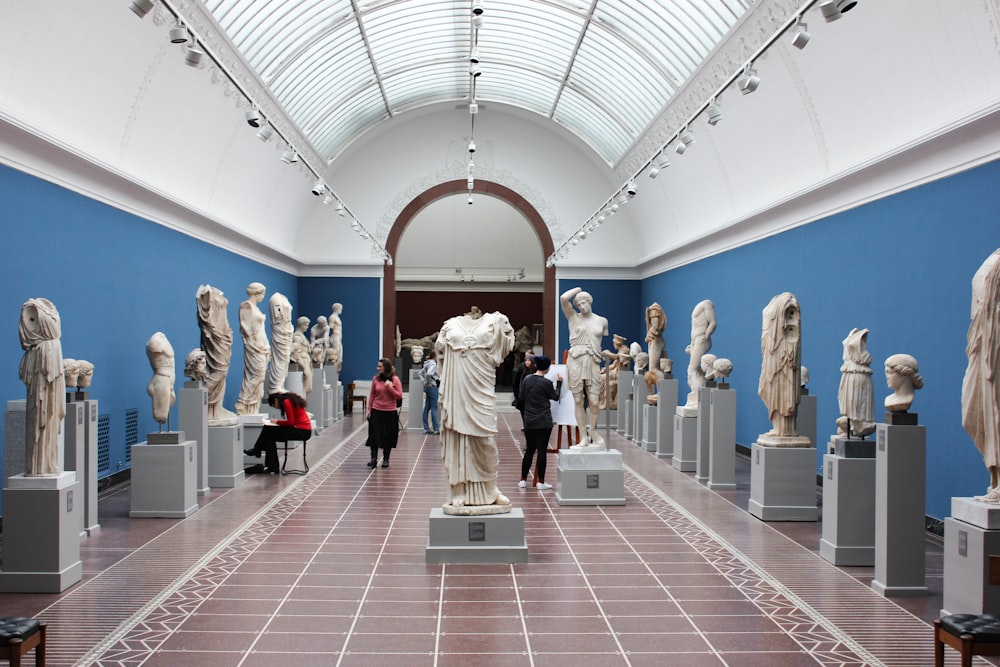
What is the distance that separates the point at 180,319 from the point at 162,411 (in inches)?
219

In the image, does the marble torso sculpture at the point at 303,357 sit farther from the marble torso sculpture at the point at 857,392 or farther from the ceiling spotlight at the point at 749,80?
the marble torso sculpture at the point at 857,392

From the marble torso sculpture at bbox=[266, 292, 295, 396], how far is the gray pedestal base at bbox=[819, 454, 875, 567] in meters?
11.2

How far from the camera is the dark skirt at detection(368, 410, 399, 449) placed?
14.2 m

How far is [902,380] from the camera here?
7383 millimetres

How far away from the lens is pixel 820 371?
13.2m

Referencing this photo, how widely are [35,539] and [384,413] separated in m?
7.43

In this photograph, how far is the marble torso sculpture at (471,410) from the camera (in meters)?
8.02

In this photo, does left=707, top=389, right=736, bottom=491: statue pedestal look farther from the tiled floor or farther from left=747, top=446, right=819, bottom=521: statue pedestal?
left=747, top=446, right=819, bottom=521: statue pedestal

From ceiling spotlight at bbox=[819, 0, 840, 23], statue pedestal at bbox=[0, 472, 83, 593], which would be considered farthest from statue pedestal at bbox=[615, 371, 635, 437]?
statue pedestal at bbox=[0, 472, 83, 593]

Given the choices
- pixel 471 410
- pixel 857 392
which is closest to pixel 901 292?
pixel 857 392

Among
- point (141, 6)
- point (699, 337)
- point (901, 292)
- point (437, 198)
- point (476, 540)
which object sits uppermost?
point (437, 198)

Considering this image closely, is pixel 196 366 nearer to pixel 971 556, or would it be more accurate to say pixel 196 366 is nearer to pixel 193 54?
pixel 193 54

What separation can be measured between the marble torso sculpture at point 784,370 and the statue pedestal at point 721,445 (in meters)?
1.40

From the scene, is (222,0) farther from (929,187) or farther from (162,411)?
(929,187)
